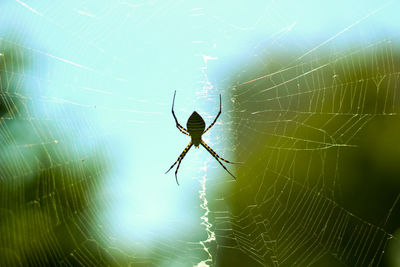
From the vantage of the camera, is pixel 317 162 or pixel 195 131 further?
pixel 317 162

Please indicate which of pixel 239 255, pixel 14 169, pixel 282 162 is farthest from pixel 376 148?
pixel 14 169

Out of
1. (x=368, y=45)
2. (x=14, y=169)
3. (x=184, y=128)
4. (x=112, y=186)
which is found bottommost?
(x=112, y=186)

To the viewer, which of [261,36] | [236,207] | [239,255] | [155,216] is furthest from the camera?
[236,207]

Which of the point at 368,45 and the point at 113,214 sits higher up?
the point at 368,45

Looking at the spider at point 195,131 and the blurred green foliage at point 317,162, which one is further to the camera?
the blurred green foliage at point 317,162

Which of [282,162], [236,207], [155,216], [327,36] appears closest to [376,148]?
[282,162]

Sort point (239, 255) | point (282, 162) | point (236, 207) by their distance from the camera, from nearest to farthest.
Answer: point (239, 255), point (236, 207), point (282, 162)

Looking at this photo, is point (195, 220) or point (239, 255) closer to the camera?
point (195, 220)

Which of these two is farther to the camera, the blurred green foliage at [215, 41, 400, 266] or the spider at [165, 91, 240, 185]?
the blurred green foliage at [215, 41, 400, 266]

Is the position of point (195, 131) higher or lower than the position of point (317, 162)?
higher

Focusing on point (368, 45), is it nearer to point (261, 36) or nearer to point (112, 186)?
point (261, 36)
